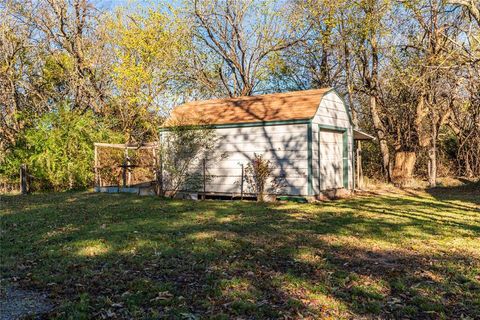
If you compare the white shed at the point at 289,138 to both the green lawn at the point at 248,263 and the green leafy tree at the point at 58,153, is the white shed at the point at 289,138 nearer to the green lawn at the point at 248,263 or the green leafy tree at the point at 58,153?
the green lawn at the point at 248,263

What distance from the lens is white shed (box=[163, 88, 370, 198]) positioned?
13.1 meters

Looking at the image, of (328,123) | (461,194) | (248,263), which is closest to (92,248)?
(248,263)

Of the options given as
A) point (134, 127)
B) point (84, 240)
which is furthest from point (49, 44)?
point (84, 240)

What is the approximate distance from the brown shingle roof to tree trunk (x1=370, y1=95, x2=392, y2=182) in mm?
6256

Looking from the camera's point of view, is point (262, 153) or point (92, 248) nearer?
point (92, 248)

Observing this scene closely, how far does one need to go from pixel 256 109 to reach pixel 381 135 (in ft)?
27.8

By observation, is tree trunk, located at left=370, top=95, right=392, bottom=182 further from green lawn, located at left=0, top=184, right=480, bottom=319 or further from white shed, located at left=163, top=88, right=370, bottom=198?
green lawn, located at left=0, top=184, right=480, bottom=319

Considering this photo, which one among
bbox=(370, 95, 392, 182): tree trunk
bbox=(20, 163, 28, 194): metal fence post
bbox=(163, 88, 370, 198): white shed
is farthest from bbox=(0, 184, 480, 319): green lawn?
bbox=(370, 95, 392, 182): tree trunk

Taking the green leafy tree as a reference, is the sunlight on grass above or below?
below

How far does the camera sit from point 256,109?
14484 mm

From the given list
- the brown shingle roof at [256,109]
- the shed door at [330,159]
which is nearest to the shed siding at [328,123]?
the shed door at [330,159]

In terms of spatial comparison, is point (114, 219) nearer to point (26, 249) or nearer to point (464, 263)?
point (26, 249)

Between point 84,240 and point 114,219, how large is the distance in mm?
2394

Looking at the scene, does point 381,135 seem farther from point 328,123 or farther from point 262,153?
point 262,153
